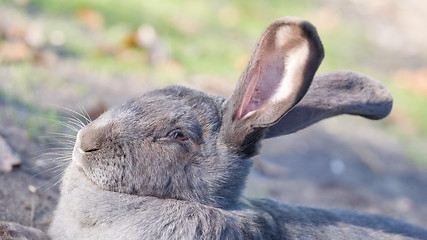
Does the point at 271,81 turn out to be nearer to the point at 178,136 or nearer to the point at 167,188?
the point at 178,136

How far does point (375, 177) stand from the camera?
25.5ft

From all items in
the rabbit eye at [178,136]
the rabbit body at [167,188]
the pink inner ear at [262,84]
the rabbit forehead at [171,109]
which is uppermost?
the pink inner ear at [262,84]

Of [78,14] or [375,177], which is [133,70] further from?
[375,177]

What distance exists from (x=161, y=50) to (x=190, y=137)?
16.7ft

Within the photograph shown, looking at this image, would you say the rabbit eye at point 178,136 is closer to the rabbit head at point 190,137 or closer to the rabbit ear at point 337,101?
the rabbit head at point 190,137

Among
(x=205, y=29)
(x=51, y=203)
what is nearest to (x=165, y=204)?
(x=51, y=203)

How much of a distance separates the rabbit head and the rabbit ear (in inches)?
18.1

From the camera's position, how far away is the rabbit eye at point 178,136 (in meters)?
3.30

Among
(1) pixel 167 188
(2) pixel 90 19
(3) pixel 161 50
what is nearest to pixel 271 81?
(1) pixel 167 188

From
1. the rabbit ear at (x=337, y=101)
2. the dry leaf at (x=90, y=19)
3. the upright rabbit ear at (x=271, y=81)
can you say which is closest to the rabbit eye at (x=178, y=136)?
the upright rabbit ear at (x=271, y=81)

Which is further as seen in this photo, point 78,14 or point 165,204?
point 78,14

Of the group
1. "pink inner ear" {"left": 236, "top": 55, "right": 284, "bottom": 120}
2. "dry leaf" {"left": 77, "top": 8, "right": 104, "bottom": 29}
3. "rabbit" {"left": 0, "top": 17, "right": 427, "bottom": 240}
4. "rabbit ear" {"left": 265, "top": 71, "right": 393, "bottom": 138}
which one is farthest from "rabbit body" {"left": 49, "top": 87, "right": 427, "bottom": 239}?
"dry leaf" {"left": 77, "top": 8, "right": 104, "bottom": 29}

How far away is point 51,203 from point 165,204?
149 centimetres

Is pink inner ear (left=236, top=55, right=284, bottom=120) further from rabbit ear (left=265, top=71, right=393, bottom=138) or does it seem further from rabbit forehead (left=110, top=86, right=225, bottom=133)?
rabbit ear (left=265, top=71, right=393, bottom=138)
